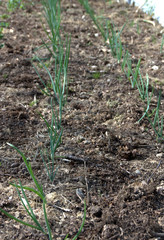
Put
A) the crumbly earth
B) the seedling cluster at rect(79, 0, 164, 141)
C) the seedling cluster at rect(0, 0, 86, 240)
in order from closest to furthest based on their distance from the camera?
1. the seedling cluster at rect(0, 0, 86, 240)
2. the crumbly earth
3. the seedling cluster at rect(79, 0, 164, 141)

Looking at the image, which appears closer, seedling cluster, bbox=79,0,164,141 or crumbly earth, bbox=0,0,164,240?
crumbly earth, bbox=0,0,164,240

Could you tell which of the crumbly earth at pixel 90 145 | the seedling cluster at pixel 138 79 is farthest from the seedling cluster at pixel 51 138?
the seedling cluster at pixel 138 79

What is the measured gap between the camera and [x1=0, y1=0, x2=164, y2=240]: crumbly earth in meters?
1.32

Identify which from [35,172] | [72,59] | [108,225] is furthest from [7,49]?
[108,225]

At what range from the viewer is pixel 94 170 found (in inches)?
61.7

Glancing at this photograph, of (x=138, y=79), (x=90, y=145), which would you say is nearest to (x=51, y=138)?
(x=90, y=145)

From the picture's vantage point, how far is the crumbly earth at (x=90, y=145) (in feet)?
4.32

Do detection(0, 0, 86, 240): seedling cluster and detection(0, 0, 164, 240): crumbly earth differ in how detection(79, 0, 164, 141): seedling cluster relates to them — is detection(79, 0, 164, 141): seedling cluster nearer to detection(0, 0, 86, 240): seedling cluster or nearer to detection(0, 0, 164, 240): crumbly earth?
detection(0, 0, 164, 240): crumbly earth

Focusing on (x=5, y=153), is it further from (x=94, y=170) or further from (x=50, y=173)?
(x=94, y=170)

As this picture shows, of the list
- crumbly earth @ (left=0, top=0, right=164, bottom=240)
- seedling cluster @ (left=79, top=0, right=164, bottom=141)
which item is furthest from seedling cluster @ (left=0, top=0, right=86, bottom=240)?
seedling cluster @ (left=79, top=0, right=164, bottom=141)

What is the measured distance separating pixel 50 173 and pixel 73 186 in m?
0.14

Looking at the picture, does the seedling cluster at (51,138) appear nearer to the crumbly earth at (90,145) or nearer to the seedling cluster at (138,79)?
the crumbly earth at (90,145)

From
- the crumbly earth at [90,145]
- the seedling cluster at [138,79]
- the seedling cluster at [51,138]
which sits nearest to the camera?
the seedling cluster at [51,138]

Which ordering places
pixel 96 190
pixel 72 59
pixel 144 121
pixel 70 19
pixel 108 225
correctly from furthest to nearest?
1. pixel 70 19
2. pixel 72 59
3. pixel 144 121
4. pixel 96 190
5. pixel 108 225
